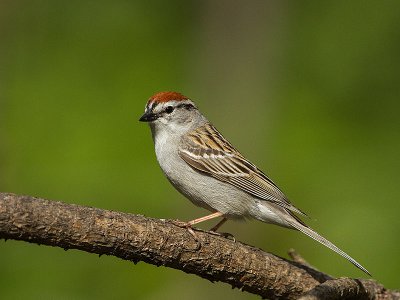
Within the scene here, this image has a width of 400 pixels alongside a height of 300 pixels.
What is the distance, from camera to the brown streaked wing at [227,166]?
564cm

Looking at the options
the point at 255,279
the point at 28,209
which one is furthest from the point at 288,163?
the point at 28,209

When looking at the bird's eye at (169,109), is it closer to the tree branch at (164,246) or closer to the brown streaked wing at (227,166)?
the brown streaked wing at (227,166)

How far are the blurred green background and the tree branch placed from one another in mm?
2366

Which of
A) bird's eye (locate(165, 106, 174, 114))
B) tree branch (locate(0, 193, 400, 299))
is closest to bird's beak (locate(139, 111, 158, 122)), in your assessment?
bird's eye (locate(165, 106, 174, 114))

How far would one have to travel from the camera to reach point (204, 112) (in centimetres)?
865

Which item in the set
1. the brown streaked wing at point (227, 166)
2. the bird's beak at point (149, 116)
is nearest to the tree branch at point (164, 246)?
the brown streaked wing at point (227, 166)

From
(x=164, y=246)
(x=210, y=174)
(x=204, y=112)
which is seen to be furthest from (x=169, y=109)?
(x=204, y=112)

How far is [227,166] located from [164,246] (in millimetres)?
1892

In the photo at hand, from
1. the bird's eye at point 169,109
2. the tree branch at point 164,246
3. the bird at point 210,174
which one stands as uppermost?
the bird's eye at point 169,109

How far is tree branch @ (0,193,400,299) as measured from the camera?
3.62 metres

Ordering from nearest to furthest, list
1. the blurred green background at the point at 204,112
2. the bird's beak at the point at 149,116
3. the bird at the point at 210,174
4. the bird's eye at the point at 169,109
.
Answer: the bird at the point at 210,174
the bird's beak at the point at 149,116
the bird's eye at the point at 169,109
the blurred green background at the point at 204,112

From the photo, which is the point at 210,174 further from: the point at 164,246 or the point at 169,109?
the point at 164,246

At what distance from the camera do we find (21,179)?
764cm

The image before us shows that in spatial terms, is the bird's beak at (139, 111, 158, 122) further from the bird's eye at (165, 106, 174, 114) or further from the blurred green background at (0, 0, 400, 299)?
the blurred green background at (0, 0, 400, 299)
